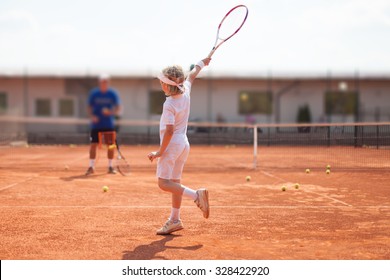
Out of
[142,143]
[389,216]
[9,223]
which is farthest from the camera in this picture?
[142,143]

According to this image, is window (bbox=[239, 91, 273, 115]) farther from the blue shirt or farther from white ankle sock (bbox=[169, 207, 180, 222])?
white ankle sock (bbox=[169, 207, 180, 222])

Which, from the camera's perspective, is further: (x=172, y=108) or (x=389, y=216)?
(x=389, y=216)

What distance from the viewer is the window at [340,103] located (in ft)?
94.4

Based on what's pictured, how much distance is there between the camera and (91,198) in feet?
26.8

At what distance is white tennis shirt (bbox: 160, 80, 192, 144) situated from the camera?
5.16 metres

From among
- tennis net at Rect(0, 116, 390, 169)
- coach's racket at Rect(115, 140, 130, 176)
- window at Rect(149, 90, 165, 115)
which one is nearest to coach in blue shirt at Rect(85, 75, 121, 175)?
coach's racket at Rect(115, 140, 130, 176)

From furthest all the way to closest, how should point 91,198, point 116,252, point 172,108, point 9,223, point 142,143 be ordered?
1. point 142,143
2. point 91,198
3. point 9,223
4. point 172,108
5. point 116,252

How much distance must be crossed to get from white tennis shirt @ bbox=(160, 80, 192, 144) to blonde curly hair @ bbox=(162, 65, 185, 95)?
7 centimetres

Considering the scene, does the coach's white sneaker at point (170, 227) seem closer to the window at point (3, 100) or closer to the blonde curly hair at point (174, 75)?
the blonde curly hair at point (174, 75)

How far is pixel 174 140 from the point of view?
5.33 m

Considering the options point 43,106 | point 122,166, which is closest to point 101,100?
point 122,166

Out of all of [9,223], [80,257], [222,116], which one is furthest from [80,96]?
[80,257]
